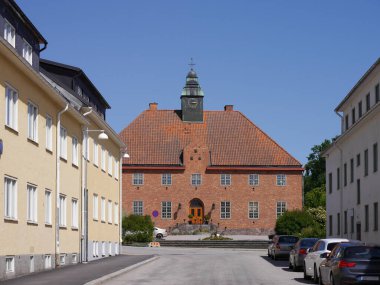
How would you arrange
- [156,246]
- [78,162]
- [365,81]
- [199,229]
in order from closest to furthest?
1. [78,162]
2. [365,81]
3. [156,246]
4. [199,229]

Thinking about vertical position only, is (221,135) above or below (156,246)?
above

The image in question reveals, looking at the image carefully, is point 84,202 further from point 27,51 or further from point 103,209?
point 27,51

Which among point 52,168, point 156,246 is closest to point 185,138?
point 156,246

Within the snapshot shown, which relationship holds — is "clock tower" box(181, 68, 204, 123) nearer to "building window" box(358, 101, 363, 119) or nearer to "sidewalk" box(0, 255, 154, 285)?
"building window" box(358, 101, 363, 119)

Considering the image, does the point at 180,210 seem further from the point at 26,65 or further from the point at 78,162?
the point at 26,65

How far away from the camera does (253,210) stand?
290 ft

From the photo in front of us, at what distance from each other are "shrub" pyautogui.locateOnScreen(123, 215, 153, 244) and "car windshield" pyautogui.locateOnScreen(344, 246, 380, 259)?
49573 mm

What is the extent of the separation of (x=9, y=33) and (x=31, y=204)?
579cm

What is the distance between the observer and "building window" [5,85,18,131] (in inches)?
958

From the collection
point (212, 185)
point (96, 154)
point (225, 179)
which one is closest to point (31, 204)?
point (96, 154)

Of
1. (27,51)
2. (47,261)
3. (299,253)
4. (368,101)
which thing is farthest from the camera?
(368,101)

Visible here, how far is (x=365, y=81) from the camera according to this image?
42.4m

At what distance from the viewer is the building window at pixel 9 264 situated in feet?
79.6

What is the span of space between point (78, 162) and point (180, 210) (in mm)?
52322
